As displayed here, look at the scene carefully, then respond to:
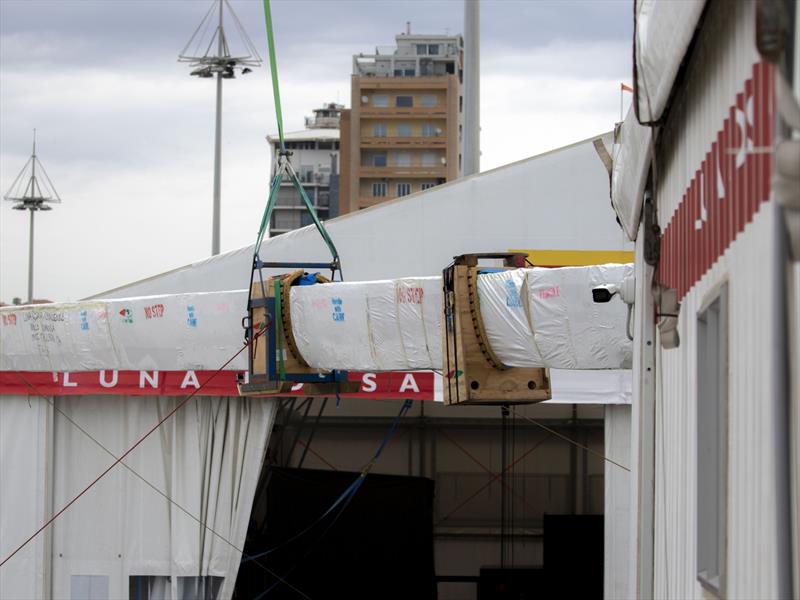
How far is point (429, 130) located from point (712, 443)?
9024 centimetres

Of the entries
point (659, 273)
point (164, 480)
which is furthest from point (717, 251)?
point (164, 480)

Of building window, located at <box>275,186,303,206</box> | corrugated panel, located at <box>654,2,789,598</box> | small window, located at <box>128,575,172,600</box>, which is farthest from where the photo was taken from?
building window, located at <box>275,186,303,206</box>

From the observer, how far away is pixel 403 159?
9375cm

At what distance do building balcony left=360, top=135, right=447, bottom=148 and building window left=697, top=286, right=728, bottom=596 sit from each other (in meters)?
88.5

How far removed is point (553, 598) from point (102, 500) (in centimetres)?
684

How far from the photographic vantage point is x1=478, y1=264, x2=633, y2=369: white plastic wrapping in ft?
30.3

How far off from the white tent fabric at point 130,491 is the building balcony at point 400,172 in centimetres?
7782

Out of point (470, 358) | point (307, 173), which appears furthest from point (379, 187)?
point (470, 358)

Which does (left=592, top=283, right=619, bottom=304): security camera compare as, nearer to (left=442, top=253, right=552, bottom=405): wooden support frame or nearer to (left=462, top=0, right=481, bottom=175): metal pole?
(left=442, top=253, right=552, bottom=405): wooden support frame

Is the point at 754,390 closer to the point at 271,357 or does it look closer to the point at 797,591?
the point at 797,591

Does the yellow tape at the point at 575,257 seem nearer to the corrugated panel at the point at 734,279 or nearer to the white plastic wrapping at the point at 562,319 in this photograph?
the white plastic wrapping at the point at 562,319

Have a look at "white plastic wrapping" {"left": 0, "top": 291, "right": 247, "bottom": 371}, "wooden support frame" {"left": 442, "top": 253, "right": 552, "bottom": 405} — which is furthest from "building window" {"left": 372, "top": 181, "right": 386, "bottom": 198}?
"wooden support frame" {"left": 442, "top": 253, "right": 552, "bottom": 405}

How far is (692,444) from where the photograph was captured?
5.12 metres

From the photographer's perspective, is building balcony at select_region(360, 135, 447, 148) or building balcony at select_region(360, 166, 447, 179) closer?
building balcony at select_region(360, 135, 447, 148)
